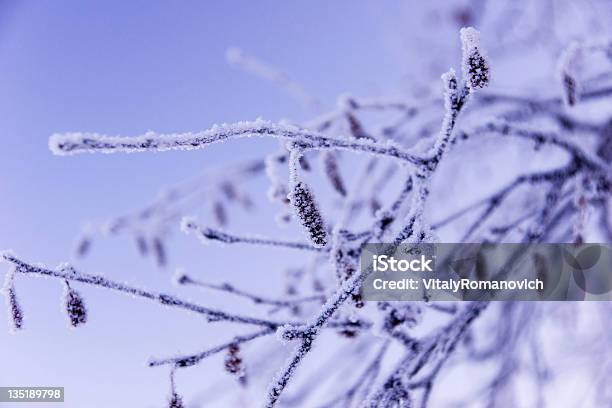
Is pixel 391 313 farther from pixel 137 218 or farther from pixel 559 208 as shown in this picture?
pixel 137 218

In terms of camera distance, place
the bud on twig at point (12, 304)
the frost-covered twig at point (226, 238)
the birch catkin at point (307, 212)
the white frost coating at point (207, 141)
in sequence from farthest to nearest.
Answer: the frost-covered twig at point (226, 238) < the bud on twig at point (12, 304) < the birch catkin at point (307, 212) < the white frost coating at point (207, 141)

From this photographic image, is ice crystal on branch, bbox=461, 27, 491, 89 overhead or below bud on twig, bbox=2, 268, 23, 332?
overhead

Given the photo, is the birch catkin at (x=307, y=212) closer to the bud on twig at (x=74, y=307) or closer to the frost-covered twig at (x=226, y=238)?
the frost-covered twig at (x=226, y=238)

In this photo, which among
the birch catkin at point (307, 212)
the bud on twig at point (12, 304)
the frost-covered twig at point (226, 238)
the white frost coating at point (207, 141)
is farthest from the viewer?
the frost-covered twig at point (226, 238)

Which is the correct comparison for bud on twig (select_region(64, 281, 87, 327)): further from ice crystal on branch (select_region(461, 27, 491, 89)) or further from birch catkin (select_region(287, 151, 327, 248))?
ice crystal on branch (select_region(461, 27, 491, 89))

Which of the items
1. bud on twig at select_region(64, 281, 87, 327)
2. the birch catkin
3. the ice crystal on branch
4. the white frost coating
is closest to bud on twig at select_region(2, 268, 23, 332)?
bud on twig at select_region(64, 281, 87, 327)

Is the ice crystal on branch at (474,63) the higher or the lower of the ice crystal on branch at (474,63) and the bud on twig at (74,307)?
the higher

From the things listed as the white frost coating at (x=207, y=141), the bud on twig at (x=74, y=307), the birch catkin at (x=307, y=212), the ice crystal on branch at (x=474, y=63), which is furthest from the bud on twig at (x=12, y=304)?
the ice crystal on branch at (x=474, y=63)

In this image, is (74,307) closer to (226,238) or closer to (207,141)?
(226,238)

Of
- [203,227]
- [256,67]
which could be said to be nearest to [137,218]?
[256,67]
